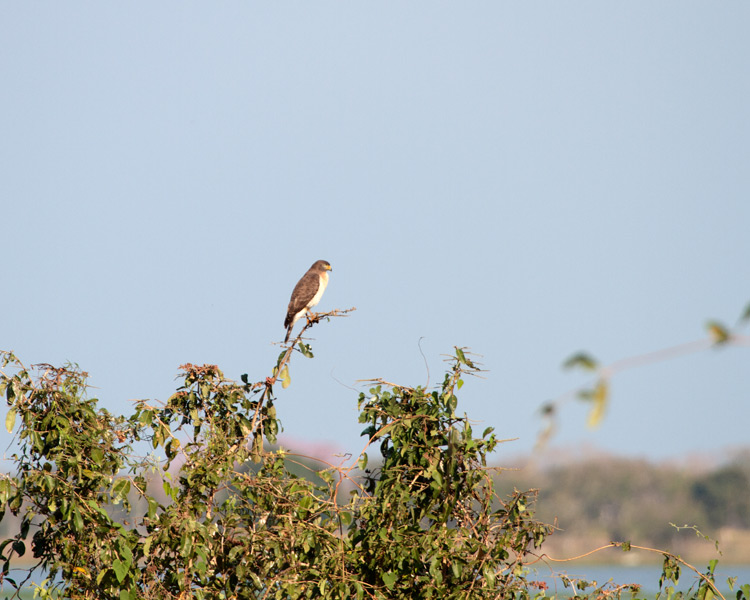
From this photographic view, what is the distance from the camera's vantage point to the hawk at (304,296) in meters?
9.17

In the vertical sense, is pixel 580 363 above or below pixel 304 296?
below

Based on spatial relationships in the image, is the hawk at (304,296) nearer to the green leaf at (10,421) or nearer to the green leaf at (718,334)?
the green leaf at (10,421)

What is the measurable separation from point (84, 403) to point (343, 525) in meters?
1.30

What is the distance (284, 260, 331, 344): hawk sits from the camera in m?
9.17

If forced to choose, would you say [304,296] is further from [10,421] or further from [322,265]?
[10,421]

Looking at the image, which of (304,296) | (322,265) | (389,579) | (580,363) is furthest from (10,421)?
(322,265)

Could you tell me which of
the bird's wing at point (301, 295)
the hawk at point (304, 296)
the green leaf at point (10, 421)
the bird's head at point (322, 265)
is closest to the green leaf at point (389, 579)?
the green leaf at point (10, 421)

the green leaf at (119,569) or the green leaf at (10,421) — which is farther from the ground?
the green leaf at (10,421)

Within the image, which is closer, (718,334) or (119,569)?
(718,334)

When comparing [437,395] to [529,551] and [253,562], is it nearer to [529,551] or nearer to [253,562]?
[529,551]

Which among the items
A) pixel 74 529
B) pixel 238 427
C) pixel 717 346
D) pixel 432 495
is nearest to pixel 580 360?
pixel 717 346

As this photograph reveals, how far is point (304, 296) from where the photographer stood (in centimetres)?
927

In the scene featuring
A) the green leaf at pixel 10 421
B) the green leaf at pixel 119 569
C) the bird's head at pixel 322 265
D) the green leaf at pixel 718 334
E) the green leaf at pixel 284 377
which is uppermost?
the bird's head at pixel 322 265

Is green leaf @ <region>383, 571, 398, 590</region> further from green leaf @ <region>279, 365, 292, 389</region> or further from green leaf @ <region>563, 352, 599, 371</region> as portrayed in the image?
green leaf @ <region>563, 352, 599, 371</region>
